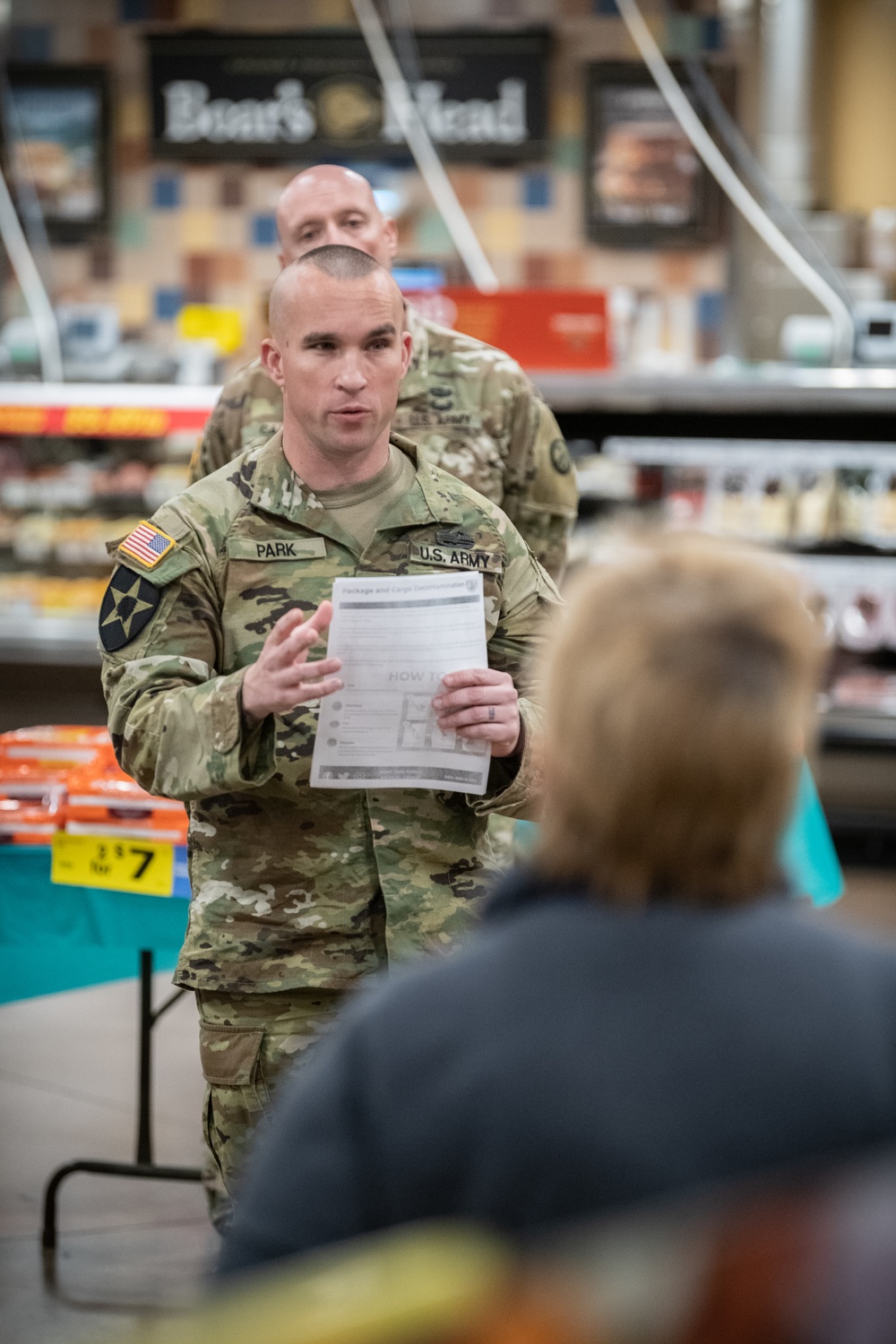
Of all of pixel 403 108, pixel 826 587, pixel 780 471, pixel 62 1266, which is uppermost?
pixel 403 108

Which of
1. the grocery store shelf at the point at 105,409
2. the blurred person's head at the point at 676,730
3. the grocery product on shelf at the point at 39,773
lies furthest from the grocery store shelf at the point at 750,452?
the blurred person's head at the point at 676,730

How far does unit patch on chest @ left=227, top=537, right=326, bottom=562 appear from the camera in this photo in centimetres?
241

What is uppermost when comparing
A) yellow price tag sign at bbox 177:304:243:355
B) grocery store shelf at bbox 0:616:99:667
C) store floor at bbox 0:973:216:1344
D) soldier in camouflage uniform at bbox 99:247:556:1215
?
yellow price tag sign at bbox 177:304:243:355

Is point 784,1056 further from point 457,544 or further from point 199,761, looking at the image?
point 457,544

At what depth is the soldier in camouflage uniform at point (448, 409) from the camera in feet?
11.2

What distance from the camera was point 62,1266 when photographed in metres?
3.56

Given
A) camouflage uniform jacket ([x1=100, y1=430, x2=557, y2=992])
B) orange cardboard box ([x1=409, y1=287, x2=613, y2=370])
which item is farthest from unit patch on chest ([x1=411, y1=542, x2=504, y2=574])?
orange cardboard box ([x1=409, y1=287, x2=613, y2=370])

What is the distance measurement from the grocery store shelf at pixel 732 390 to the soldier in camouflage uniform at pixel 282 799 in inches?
166

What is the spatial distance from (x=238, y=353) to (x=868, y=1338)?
23.8ft

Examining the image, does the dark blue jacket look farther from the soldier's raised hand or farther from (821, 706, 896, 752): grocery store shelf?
(821, 706, 896, 752): grocery store shelf

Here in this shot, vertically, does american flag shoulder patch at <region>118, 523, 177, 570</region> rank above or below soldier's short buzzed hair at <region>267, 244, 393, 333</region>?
below

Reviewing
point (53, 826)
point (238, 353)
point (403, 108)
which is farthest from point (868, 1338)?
point (403, 108)

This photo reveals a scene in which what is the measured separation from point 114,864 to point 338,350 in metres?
1.39

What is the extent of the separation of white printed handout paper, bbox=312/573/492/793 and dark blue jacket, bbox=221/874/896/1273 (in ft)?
3.46
